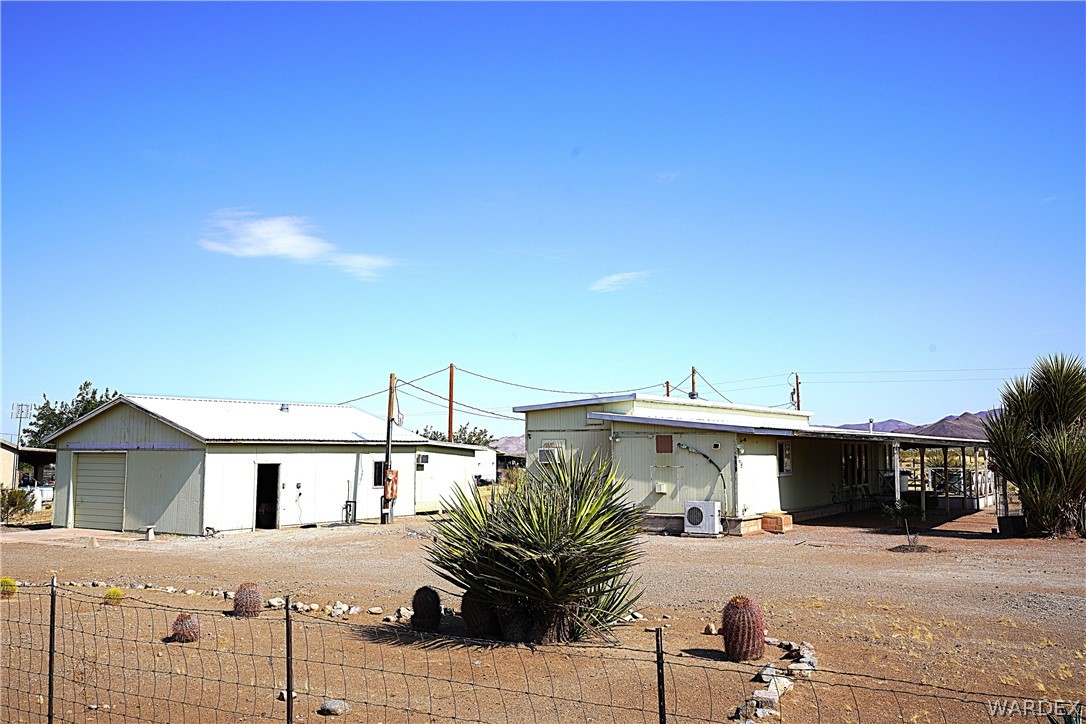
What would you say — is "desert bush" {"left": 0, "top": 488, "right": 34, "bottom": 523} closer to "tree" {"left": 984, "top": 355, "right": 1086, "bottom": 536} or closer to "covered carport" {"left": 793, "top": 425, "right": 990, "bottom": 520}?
"covered carport" {"left": 793, "top": 425, "right": 990, "bottom": 520}

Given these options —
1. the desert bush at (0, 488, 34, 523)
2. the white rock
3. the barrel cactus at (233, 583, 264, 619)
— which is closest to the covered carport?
the white rock

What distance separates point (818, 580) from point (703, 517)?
7575mm

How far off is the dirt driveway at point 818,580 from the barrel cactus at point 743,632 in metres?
0.70

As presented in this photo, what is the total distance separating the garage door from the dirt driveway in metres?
1.36

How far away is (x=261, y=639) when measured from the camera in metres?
9.74

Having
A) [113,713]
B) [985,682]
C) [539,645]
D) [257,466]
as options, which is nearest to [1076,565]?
[985,682]

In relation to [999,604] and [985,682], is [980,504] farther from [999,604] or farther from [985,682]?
[985,682]

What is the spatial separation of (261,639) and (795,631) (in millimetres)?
5844

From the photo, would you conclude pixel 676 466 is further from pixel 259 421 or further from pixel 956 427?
pixel 956 427

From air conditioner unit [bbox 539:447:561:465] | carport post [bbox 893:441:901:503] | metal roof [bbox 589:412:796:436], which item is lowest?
carport post [bbox 893:441:901:503]

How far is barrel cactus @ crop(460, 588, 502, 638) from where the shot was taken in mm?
9555

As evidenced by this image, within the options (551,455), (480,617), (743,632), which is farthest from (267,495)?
(743,632)

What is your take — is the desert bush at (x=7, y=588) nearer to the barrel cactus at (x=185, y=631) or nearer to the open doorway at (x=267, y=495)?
the barrel cactus at (x=185, y=631)

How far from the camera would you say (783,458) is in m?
24.4
